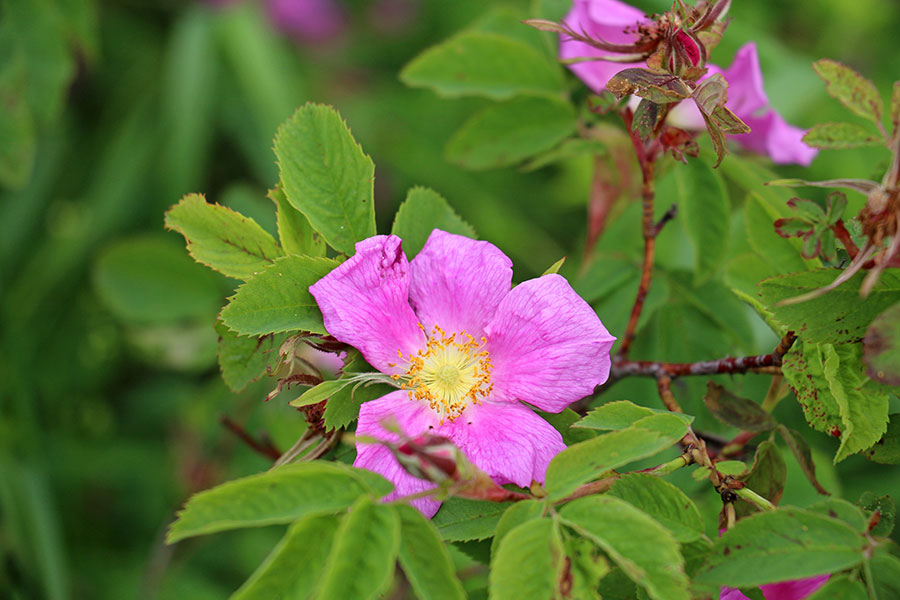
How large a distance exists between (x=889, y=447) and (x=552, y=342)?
0.99ft

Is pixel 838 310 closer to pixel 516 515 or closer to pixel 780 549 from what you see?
pixel 780 549

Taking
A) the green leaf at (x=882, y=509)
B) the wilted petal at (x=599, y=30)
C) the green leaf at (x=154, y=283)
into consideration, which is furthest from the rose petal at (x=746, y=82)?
the green leaf at (x=154, y=283)

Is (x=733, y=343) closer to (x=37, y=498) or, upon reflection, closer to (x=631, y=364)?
(x=631, y=364)

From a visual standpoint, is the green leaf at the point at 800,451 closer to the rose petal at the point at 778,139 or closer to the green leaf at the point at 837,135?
the green leaf at the point at 837,135

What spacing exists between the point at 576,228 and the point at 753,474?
1.69 m

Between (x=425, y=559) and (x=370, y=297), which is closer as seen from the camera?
(x=425, y=559)

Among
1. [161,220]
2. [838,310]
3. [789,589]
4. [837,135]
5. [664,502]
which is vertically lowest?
[161,220]

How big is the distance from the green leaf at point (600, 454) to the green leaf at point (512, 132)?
0.47 meters

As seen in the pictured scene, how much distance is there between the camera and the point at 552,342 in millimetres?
629

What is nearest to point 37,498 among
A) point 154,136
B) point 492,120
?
point 154,136

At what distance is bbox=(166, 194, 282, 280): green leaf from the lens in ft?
2.21

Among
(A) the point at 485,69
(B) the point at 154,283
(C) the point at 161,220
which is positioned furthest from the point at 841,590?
(C) the point at 161,220

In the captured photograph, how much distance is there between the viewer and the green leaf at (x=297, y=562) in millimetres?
520

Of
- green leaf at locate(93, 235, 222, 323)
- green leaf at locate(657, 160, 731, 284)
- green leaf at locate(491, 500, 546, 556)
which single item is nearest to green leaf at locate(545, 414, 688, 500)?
green leaf at locate(491, 500, 546, 556)
